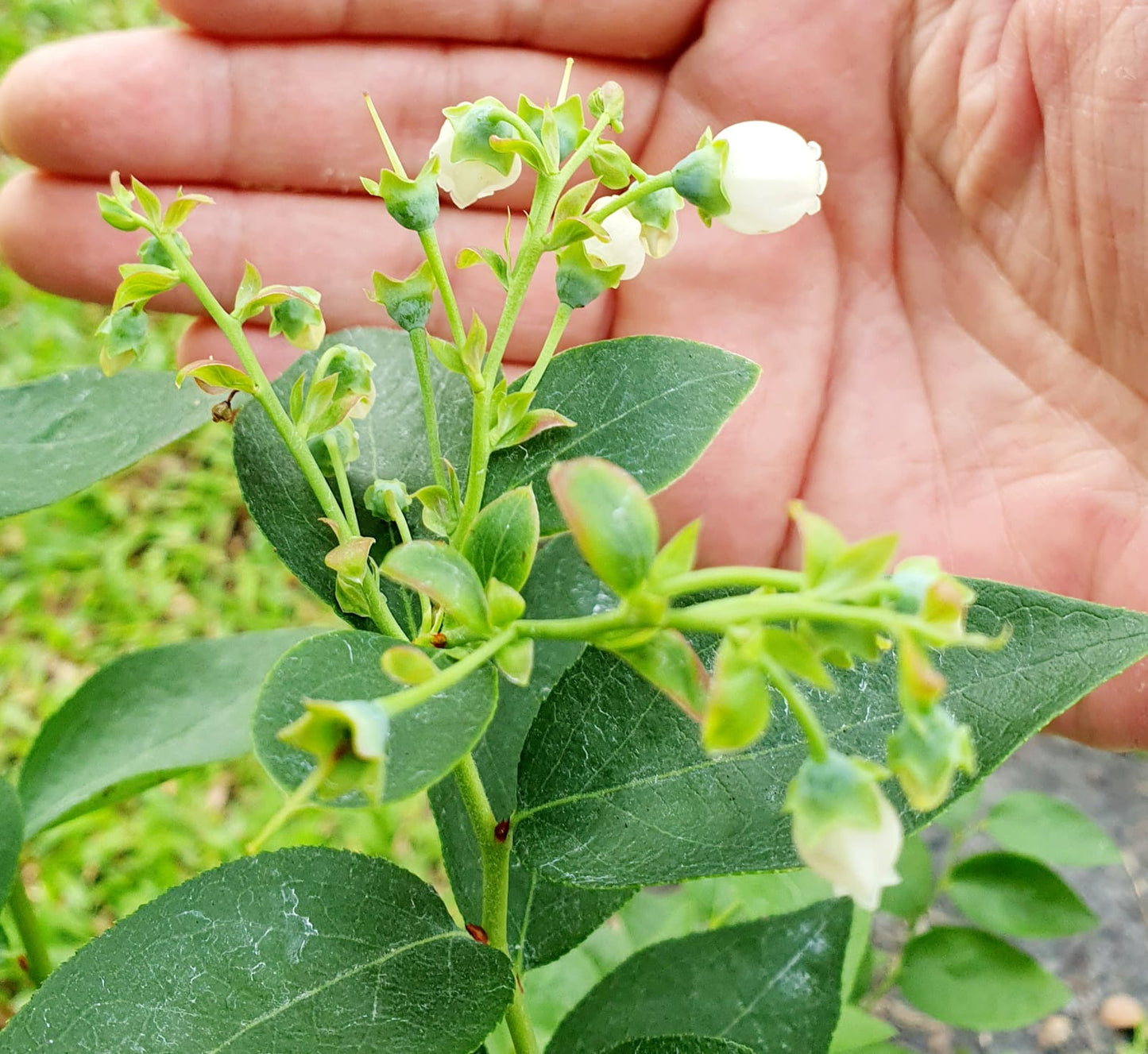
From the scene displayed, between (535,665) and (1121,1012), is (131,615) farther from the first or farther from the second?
(1121,1012)

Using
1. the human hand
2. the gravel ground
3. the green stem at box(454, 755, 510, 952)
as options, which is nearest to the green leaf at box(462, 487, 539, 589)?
the green stem at box(454, 755, 510, 952)

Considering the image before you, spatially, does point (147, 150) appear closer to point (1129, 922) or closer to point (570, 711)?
point (570, 711)

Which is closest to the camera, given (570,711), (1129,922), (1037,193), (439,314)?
(570,711)

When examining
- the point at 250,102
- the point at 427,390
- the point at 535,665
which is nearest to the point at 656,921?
the point at 535,665

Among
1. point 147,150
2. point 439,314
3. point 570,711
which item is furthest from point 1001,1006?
point 147,150

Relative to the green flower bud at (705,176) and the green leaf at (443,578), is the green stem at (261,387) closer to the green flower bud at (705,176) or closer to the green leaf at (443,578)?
the green leaf at (443,578)

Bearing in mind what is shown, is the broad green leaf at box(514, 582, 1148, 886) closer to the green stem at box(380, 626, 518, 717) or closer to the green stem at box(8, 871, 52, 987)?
the green stem at box(380, 626, 518, 717)
